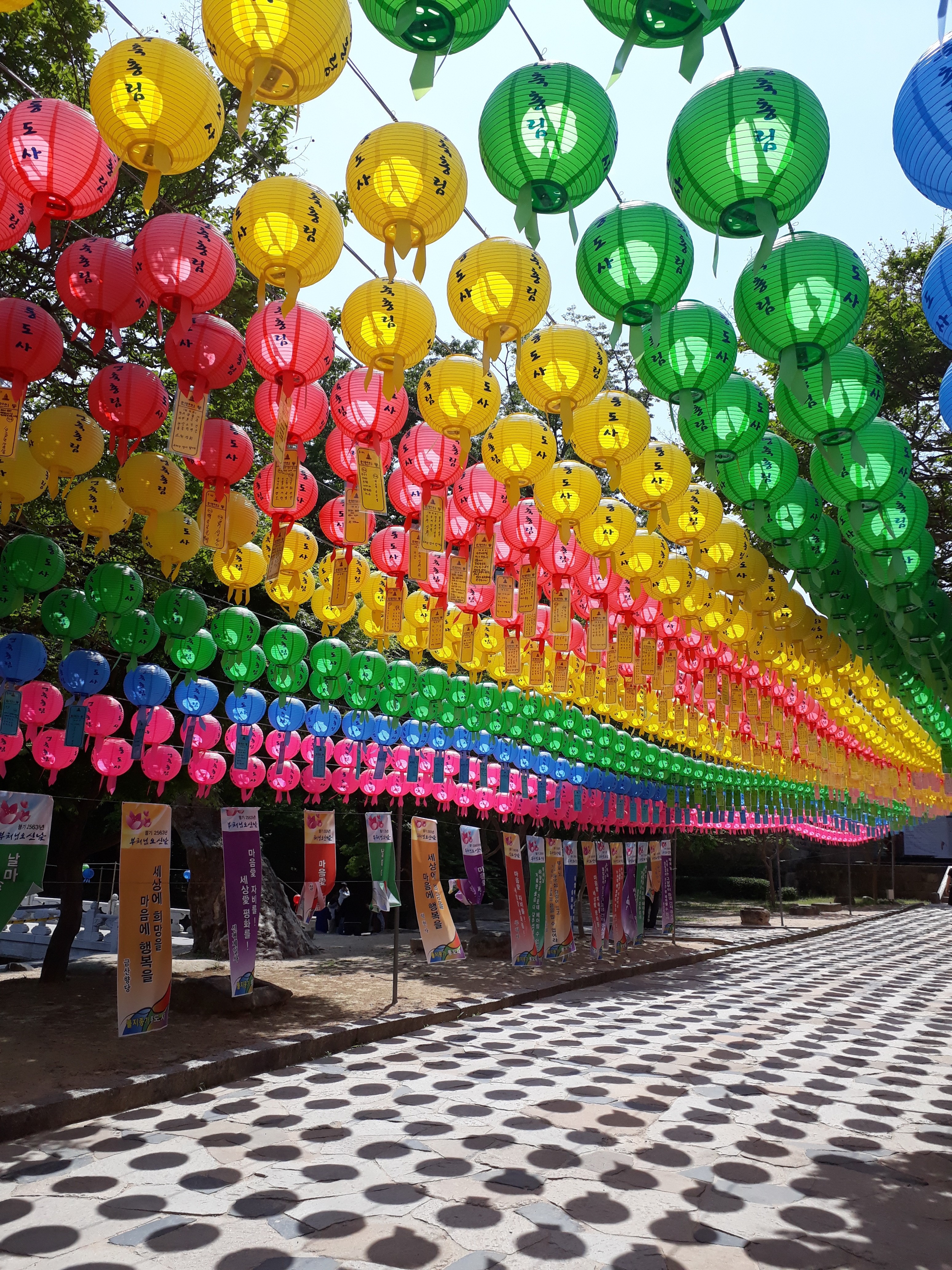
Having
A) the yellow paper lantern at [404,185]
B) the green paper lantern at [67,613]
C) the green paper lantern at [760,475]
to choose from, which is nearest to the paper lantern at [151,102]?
the yellow paper lantern at [404,185]

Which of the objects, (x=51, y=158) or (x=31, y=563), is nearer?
(x=51, y=158)

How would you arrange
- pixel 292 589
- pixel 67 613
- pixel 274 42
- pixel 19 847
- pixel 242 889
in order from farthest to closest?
pixel 242 889
pixel 292 589
pixel 67 613
pixel 19 847
pixel 274 42

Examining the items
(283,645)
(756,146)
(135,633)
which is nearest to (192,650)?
(135,633)

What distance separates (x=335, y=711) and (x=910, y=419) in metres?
9.03

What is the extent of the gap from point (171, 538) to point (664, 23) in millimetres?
4615

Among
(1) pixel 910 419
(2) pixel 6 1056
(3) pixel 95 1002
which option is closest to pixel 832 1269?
(2) pixel 6 1056

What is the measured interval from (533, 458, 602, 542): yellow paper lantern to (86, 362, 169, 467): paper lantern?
259 centimetres

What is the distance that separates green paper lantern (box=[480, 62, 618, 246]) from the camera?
347 cm

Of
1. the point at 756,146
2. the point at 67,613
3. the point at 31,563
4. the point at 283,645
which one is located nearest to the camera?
the point at 756,146

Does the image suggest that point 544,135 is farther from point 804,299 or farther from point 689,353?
point 689,353

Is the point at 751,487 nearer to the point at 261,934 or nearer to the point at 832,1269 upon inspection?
the point at 832,1269

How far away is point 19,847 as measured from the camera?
651 centimetres

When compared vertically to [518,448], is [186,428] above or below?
below

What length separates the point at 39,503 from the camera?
362 inches
